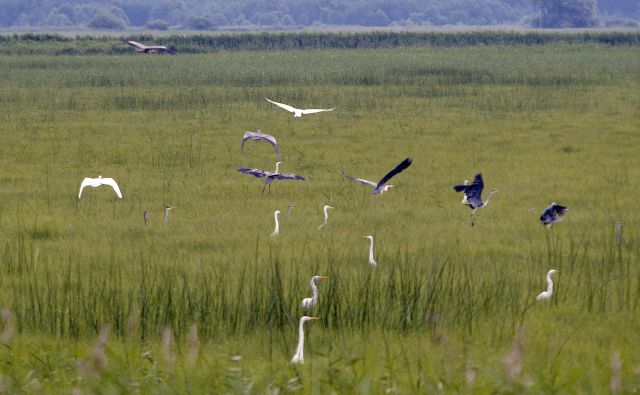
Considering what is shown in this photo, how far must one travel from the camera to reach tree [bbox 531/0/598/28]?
536 ft

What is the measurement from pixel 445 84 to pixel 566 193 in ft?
73.3

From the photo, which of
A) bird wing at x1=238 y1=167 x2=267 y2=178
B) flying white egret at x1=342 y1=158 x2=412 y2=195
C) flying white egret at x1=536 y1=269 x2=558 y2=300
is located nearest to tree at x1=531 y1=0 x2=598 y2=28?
bird wing at x1=238 y1=167 x2=267 y2=178

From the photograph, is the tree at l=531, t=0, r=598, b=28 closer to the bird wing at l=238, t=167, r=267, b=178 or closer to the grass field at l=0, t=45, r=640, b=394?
the grass field at l=0, t=45, r=640, b=394

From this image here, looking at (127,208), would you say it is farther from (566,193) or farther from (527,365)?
(527,365)

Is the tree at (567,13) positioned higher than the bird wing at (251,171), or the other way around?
the bird wing at (251,171)

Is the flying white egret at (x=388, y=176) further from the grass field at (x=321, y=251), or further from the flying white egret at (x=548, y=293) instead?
the flying white egret at (x=548, y=293)

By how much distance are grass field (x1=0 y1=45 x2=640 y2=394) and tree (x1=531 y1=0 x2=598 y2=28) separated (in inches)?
5573

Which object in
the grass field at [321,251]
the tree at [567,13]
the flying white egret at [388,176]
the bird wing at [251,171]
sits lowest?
the tree at [567,13]

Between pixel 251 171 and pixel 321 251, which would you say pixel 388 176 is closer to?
pixel 321 251

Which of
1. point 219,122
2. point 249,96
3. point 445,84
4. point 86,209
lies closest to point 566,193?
point 86,209

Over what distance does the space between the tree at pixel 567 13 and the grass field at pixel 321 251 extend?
142 metres

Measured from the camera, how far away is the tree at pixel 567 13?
163 metres

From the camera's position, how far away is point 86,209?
13.3 metres

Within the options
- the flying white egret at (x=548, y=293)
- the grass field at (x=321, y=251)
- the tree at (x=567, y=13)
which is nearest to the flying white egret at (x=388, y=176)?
the grass field at (x=321, y=251)
